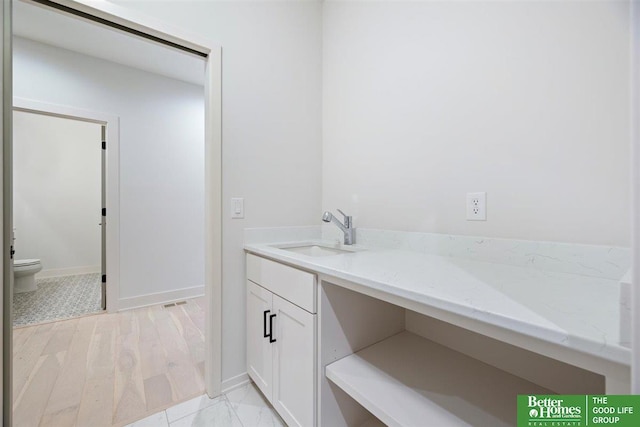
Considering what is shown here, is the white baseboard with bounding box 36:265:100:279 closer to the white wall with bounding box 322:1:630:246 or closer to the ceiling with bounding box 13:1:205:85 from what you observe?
the ceiling with bounding box 13:1:205:85

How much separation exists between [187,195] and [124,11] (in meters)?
2.12

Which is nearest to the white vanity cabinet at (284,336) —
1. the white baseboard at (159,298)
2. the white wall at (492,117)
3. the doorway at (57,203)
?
the white wall at (492,117)

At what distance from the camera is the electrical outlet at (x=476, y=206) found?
112 centimetres

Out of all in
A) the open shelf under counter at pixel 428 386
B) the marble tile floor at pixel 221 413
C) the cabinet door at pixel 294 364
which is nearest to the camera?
the open shelf under counter at pixel 428 386

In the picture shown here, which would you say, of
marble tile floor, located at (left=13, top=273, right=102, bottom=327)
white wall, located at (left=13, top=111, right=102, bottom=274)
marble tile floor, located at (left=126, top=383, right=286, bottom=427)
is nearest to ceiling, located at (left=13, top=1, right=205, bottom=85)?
white wall, located at (left=13, top=111, right=102, bottom=274)

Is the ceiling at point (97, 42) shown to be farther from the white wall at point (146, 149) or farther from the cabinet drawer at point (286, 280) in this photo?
the cabinet drawer at point (286, 280)

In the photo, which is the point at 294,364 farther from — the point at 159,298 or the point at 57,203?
the point at 57,203

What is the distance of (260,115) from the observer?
5.52 feet

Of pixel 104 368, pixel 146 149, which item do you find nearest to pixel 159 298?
pixel 104 368

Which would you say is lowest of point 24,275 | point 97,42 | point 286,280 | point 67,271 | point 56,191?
point 67,271

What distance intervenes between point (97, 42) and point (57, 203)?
9.08 feet

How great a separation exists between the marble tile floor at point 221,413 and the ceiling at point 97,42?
226cm

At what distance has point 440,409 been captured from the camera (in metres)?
0.83

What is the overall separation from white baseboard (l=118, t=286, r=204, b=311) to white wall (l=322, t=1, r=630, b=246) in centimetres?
241
